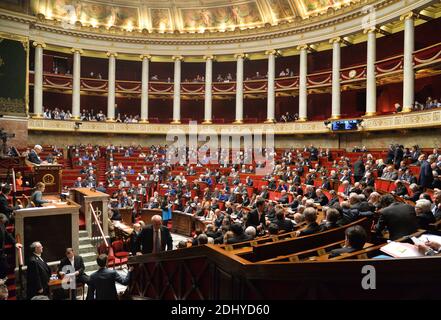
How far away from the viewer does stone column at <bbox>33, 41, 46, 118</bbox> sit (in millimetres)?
25359

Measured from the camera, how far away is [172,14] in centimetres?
2839

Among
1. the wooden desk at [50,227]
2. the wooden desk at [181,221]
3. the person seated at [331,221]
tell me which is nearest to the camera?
the person seated at [331,221]

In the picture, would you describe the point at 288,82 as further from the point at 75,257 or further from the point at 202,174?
the point at 75,257

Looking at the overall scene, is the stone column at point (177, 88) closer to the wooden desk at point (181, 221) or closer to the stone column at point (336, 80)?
the stone column at point (336, 80)

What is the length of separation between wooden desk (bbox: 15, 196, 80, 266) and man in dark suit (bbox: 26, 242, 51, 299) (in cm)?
230

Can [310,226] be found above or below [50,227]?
above

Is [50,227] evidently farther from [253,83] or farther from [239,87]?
[253,83]

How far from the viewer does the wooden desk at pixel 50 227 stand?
28.4 ft

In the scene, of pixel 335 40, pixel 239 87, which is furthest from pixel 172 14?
pixel 335 40

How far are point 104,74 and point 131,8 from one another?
6.22m

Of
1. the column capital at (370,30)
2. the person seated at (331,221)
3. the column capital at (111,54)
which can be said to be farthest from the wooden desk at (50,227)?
the column capital at (111,54)

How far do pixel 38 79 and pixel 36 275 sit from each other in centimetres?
2282

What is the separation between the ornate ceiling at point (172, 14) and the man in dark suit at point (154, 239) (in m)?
22.3
